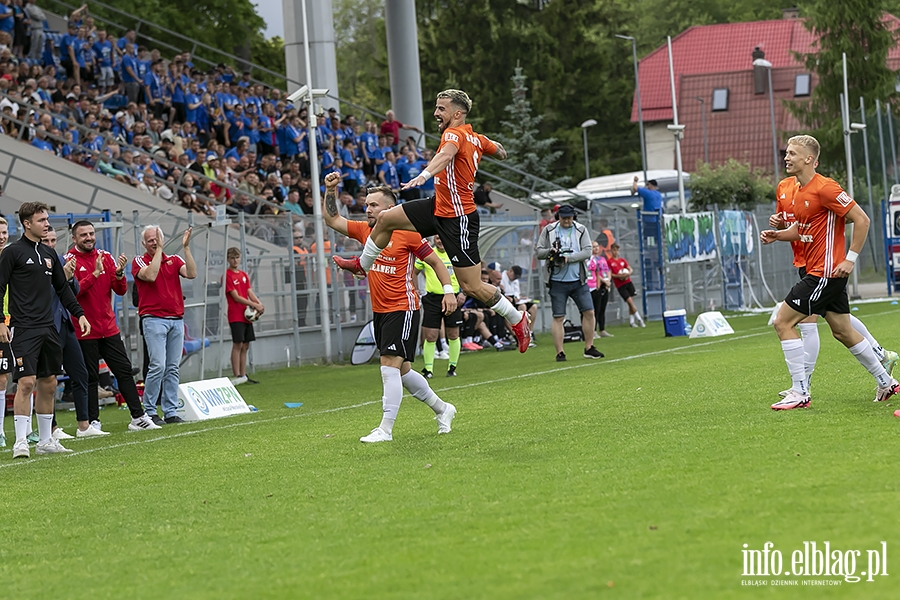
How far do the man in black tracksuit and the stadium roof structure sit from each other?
212ft

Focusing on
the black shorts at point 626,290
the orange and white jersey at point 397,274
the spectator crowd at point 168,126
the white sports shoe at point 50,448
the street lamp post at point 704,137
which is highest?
the street lamp post at point 704,137

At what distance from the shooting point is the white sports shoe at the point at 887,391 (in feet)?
33.5

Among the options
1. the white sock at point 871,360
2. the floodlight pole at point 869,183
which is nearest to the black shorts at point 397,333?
the white sock at point 871,360

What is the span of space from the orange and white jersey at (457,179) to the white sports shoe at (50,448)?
185 inches

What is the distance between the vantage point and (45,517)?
8234 millimetres

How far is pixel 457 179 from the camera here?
1023 centimetres

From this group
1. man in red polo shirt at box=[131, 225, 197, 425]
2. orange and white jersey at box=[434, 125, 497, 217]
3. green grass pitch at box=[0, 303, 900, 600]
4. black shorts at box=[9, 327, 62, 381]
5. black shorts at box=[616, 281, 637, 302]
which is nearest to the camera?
green grass pitch at box=[0, 303, 900, 600]

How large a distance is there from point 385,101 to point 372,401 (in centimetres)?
5771

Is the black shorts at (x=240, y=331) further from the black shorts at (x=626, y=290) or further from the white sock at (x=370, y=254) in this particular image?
the black shorts at (x=626, y=290)

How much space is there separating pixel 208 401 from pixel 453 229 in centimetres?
598

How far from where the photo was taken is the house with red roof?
7488 centimetres

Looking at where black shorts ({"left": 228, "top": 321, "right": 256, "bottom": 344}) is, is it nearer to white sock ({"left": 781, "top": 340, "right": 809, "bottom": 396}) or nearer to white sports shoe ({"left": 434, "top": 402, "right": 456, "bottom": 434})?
white sports shoe ({"left": 434, "top": 402, "right": 456, "bottom": 434})

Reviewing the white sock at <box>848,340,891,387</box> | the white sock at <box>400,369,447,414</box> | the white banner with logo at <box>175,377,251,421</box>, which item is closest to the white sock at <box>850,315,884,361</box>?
the white sock at <box>848,340,891,387</box>

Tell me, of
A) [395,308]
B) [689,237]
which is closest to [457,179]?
[395,308]
